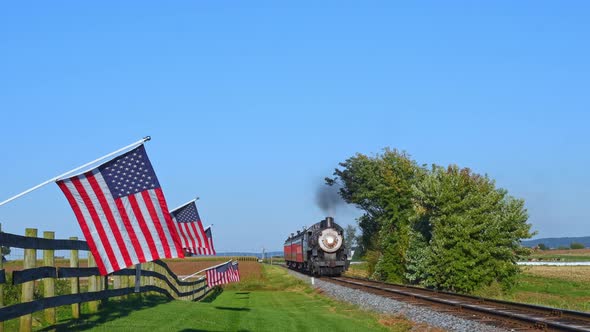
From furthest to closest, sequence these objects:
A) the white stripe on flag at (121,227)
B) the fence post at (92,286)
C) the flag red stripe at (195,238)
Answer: the flag red stripe at (195,238) < the fence post at (92,286) < the white stripe on flag at (121,227)

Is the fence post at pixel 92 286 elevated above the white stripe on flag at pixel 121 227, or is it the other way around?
the white stripe on flag at pixel 121 227

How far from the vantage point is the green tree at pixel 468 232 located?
37.9 m

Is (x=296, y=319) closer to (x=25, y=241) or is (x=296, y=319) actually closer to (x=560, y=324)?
(x=560, y=324)

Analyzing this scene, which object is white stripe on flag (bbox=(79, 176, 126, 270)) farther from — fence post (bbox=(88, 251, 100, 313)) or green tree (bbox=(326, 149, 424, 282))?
green tree (bbox=(326, 149, 424, 282))

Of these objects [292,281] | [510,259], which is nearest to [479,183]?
[510,259]

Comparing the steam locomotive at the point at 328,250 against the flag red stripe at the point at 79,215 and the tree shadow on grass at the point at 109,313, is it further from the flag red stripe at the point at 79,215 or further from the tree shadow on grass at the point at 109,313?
the flag red stripe at the point at 79,215

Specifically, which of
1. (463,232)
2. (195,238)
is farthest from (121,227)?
(463,232)

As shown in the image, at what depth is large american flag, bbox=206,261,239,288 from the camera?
32625mm

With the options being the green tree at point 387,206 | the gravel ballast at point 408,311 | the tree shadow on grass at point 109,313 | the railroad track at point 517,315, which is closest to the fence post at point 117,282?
the tree shadow on grass at point 109,313

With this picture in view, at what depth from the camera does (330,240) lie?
171 ft

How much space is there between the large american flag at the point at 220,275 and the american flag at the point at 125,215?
19939 mm

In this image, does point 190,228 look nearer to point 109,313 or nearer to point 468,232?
point 109,313

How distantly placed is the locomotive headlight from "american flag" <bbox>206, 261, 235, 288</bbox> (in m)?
13.6

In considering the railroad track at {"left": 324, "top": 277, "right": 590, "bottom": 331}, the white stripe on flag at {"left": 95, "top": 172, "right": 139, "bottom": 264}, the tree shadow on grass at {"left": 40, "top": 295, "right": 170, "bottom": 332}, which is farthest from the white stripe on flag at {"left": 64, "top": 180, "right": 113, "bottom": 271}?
the railroad track at {"left": 324, "top": 277, "right": 590, "bottom": 331}
